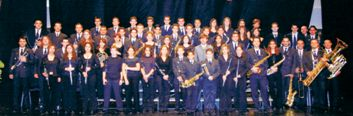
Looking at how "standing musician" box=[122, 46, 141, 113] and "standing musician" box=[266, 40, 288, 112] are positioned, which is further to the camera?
"standing musician" box=[266, 40, 288, 112]

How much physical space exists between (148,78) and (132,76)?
0.95ft

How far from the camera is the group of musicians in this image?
7875 mm

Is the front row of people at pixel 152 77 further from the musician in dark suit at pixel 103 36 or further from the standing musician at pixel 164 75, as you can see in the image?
the musician in dark suit at pixel 103 36

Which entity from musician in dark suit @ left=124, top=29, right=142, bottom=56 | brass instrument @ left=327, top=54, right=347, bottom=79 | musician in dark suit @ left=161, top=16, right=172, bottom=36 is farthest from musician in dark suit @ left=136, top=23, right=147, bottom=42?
brass instrument @ left=327, top=54, right=347, bottom=79

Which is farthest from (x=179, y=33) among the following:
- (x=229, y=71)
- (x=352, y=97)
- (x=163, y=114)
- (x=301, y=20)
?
(x=352, y=97)

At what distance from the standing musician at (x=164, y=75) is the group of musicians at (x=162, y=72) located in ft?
0.06

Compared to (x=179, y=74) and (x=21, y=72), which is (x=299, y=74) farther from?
(x=21, y=72)

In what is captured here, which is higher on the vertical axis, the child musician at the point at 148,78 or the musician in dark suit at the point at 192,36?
the musician in dark suit at the point at 192,36

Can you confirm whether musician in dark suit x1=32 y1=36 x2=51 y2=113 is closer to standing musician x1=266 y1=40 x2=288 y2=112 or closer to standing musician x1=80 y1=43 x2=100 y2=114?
standing musician x1=80 y1=43 x2=100 y2=114

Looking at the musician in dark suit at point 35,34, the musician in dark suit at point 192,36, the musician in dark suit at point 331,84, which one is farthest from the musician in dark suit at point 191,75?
the musician in dark suit at point 35,34

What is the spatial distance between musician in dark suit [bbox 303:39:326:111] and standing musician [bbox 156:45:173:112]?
8.34ft

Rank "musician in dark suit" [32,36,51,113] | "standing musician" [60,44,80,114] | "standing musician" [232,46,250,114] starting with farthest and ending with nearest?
"musician in dark suit" [32,36,51,113]
"standing musician" [232,46,250,114]
"standing musician" [60,44,80,114]

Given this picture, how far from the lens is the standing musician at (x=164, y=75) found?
7.97 meters

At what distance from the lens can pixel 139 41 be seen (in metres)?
8.52
